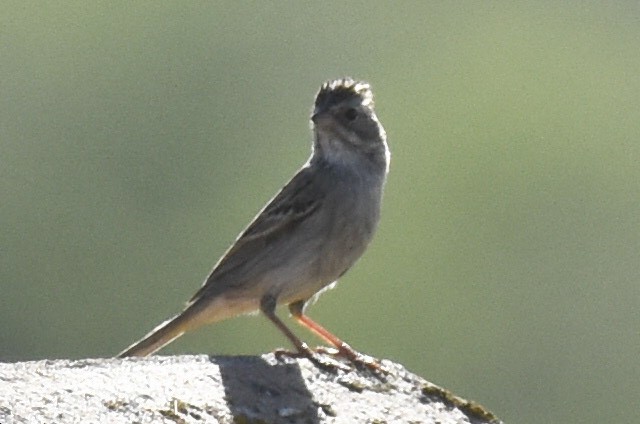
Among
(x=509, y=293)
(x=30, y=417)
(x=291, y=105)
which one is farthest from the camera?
(x=291, y=105)

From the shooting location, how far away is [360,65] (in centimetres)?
5488

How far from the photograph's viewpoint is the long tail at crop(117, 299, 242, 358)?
1145cm

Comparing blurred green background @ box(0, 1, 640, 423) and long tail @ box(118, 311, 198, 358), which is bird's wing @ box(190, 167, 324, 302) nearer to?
long tail @ box(118, 311, 198, 358)

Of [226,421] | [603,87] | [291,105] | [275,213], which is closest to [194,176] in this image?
[291,105]

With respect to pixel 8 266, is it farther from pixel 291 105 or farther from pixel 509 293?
pixel 291 105

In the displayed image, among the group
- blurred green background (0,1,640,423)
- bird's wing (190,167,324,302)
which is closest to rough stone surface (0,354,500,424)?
bird's wing (190,167,324,302)

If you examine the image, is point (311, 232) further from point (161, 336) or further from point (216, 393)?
point (216, 393)

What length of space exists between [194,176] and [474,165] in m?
10.5

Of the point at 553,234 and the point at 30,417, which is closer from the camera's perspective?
the point at 30,417

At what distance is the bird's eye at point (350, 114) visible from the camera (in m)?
12.3

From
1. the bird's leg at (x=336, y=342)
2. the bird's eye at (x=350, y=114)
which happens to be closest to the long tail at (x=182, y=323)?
the bird's leg at (x=336, y=342)

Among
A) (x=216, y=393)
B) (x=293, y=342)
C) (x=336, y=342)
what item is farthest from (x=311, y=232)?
(x=216, y=393)

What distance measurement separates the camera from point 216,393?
813cm

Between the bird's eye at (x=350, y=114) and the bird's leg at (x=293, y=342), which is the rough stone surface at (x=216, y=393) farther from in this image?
the bird's eye at (x=350, y=114)
